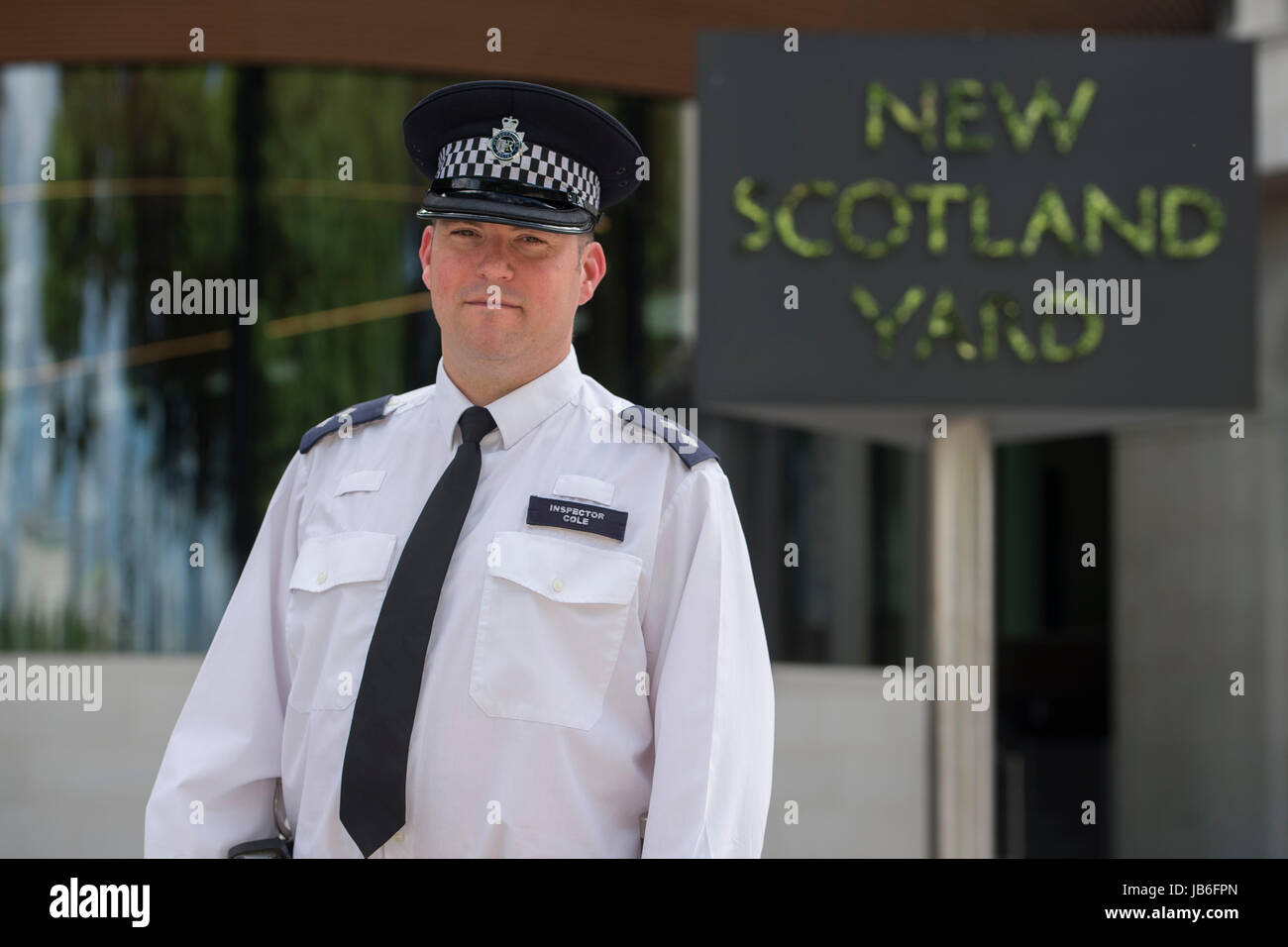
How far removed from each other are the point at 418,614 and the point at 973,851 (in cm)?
481

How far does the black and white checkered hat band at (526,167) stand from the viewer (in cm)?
219

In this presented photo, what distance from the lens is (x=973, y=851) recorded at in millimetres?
6207

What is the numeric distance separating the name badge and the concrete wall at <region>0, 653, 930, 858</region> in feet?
16.1

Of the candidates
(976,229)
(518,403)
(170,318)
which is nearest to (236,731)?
(518,403)

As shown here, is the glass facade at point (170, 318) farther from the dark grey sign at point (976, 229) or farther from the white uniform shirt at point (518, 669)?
the white uniform shirt at point (518, 669)

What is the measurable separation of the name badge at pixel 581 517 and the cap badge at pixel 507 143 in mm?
558

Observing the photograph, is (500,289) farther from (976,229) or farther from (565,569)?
(976,229)

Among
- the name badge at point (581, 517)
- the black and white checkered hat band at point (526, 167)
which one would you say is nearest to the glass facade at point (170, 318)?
the black and white checkered hat band at point (526, 167)

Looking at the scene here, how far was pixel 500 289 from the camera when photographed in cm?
208

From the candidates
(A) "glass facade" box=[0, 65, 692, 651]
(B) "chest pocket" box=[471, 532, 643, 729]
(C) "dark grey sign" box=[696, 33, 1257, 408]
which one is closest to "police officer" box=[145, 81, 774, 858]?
A: (B) "chest pocket" box=[471, 532, 643, 729]

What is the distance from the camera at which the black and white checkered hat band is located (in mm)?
2188

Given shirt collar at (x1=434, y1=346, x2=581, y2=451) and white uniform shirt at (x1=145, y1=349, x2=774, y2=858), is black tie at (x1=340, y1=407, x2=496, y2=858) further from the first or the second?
shirt collar at (x1=434, y1=346, x2=581, y2=451)

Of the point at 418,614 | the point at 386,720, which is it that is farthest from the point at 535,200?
the point at 386,720

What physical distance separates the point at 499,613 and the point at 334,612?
10.3 inches
